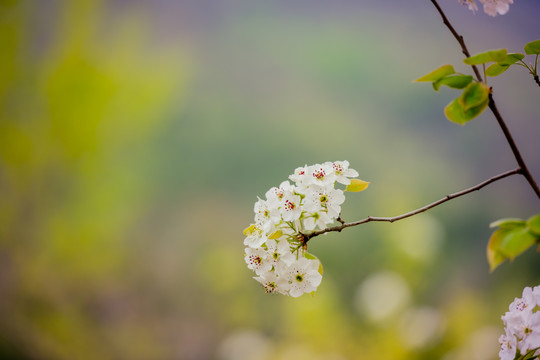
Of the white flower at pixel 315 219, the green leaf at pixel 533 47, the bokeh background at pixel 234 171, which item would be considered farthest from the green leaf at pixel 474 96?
the bokeh background at pixel 234 171

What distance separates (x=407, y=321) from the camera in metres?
1.91

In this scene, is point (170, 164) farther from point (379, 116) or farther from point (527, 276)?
point (527, 276)

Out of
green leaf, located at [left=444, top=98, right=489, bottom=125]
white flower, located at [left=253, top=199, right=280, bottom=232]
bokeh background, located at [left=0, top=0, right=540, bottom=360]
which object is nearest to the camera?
green leaf, located at [left=444, top=98, right=489, bottom=125]

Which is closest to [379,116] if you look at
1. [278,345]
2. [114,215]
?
[278,345]

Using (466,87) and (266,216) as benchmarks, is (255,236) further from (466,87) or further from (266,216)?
(466,87)

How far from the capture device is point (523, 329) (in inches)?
22.5

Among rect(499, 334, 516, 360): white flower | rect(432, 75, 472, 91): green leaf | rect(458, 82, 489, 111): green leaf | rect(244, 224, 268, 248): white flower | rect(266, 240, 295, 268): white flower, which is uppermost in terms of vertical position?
rect(432, 75, 472, 91): green leaf

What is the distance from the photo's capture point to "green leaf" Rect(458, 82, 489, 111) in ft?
1.63

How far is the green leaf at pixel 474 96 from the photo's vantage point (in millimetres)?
A: 496

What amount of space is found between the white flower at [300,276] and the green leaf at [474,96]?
31cm

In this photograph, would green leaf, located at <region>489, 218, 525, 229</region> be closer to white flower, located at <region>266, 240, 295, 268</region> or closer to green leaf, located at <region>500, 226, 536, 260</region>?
green leaf, located at <region>500, 226, 536, 260</region>

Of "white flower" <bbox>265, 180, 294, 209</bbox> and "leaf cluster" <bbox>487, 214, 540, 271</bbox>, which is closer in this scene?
"leaf cluster" <bbox>487, 214, 540, 271</bbox>

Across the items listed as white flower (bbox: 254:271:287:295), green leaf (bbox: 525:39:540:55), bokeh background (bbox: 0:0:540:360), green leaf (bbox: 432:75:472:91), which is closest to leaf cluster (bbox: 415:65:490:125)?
green leaf (bbox: 432:75:472:91)

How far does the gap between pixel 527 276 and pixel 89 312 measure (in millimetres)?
1999
